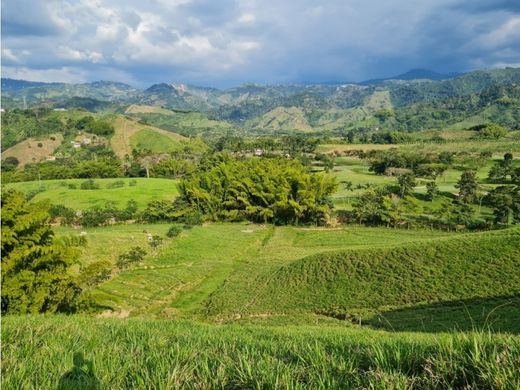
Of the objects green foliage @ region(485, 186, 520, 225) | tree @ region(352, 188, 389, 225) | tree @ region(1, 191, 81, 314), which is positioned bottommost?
tree @ region(352, 188, 389, 225)

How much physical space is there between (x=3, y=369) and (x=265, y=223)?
65.5 m

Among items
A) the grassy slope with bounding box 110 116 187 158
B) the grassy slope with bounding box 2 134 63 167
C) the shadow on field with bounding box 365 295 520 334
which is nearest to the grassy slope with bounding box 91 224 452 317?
the shadow on field with bounding box 365 295 520 334

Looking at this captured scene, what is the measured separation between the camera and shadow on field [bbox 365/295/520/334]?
1883cm

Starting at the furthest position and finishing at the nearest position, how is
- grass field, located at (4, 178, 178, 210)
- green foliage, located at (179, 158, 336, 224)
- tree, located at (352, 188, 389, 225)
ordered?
1. grass field, located at (4, 178, 178, 210)
2. green foliage, located at (179, 158, 336, 224)
3. tree, located at (352, 188, 389, 225)

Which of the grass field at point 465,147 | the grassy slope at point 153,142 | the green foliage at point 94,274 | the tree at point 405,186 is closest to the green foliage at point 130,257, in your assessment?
the green foliage at point 94,274

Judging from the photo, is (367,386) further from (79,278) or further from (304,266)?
(304,266)

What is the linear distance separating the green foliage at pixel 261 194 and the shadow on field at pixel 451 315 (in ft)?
137

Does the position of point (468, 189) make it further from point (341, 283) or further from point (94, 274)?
point (94, 274)

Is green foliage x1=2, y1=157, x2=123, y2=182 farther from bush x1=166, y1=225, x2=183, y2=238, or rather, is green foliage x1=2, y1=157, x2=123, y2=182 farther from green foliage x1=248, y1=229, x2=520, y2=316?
green foliage x1=248, y1=229, x2=520, y2=316

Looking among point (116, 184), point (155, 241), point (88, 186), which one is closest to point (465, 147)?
point (116, 184)

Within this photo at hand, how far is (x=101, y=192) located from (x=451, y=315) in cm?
7793

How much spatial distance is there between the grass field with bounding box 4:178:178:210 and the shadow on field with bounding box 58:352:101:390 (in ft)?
247

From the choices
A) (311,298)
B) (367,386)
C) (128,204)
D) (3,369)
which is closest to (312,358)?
(367,386)

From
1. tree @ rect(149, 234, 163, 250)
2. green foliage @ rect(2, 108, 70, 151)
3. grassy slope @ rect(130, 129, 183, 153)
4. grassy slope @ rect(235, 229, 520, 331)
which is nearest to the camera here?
grassy slope @ rect(235, 229, 520, 331)
